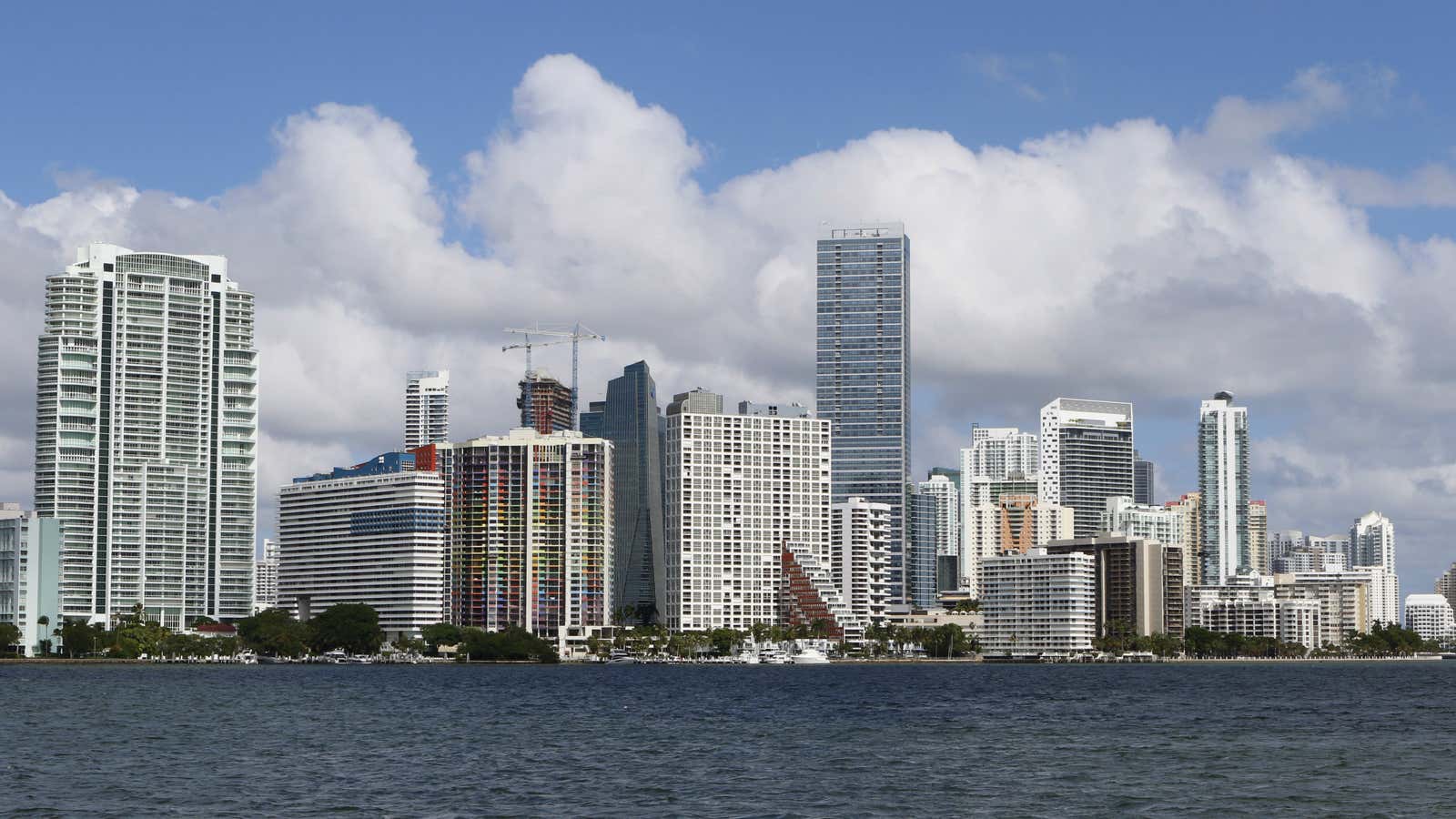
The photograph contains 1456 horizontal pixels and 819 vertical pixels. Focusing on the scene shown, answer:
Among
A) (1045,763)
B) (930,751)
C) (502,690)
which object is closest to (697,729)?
(930,751)

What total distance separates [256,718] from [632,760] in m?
45.6

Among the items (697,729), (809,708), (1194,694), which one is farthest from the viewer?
(1194,694)

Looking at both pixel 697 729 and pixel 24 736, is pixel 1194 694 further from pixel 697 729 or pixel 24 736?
pixel 24 736

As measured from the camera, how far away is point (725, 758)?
97000 millimetres

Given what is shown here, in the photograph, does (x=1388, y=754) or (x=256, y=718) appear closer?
(x=1388, y=754)

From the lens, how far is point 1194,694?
182000 millimetres

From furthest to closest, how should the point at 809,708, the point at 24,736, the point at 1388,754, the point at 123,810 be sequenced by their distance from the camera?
1. the point at 809,708
2. the point at 24,736
3. the point at 1388,754
4. the point at 123,810

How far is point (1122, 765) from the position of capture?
91.4 m

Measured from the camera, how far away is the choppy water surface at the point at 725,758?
76000 millimetres

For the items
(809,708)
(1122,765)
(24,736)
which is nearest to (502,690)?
(809,708)

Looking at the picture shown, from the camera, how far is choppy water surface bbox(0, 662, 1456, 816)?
76000 mm

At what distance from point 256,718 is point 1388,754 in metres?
76.6

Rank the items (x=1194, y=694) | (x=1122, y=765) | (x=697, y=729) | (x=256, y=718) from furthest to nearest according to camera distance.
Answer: (x=1194, y=694) < (x=256, y=718) < (x=697, y=729) < (x=1122, y=765)

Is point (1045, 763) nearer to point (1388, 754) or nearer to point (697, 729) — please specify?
point (1388, 754)
